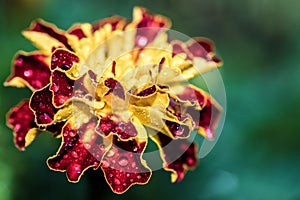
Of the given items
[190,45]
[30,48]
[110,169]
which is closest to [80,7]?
[30,48]

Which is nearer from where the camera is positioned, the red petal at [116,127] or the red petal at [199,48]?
the red petal at [116,127]

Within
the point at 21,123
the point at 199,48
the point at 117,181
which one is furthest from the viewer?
the point at 199,48

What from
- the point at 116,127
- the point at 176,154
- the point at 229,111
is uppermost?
the point at 116,127

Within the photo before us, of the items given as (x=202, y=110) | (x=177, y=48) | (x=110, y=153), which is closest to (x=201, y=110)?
(x=202, y=110)

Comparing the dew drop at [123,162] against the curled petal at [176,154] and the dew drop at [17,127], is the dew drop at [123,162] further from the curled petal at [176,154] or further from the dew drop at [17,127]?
the dew drop at [17,127]

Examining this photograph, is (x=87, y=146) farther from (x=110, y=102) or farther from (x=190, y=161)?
(x=190, y=161)

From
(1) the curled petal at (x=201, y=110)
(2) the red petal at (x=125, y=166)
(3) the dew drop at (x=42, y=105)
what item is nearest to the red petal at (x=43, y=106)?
(3) the dew drop at (x=42, y=105)
